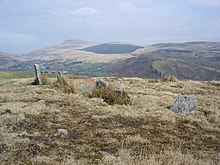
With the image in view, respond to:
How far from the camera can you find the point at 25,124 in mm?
10742

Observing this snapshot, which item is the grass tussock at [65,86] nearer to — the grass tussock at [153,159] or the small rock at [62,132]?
the small rock at [62,132]

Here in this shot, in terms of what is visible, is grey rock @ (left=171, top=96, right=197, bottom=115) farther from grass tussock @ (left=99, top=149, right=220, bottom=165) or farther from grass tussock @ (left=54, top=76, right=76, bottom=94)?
grass tussock @ (left=54, top=76, right=76, bottom=94)

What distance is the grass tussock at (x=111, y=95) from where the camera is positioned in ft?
50.9

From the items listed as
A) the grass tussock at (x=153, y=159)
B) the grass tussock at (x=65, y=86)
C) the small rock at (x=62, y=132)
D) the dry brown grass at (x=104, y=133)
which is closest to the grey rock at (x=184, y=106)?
the dry brown grass at (x=104, y=133)

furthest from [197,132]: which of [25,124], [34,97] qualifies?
[34,97]

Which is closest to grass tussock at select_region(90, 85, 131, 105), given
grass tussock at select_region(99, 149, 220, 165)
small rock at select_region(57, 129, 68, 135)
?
small rock at select_region(57, 129, 68, 135)

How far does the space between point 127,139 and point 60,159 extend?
2745 mm

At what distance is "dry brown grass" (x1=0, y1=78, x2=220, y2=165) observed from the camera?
7.75 m

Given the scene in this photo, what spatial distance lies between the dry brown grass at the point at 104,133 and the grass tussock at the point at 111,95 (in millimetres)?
534

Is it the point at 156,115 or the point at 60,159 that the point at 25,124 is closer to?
the point at 60,159

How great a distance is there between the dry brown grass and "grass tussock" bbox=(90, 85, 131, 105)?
0.53 meters

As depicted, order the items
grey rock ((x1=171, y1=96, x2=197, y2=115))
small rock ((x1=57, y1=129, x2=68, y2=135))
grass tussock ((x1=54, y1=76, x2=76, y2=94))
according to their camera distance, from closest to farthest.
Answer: small rock ((x1=57, y1=129, x2=68, y2=135)) < grey rock ((x1=171, y1=96, x2=197, y2=115)) < grass tussock ((x1=54, y1=76, x2=76, y2=94))

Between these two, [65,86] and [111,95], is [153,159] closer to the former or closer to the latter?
[111,95]

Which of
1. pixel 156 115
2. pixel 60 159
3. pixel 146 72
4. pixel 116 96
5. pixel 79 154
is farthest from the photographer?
pixel 146 72
